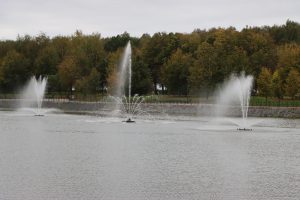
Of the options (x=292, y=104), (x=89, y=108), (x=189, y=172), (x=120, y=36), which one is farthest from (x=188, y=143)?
(x=120, y=36)

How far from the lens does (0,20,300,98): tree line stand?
78.4m

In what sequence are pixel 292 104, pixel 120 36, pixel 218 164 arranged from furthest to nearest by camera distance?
1. pixel 120 36
2. pixel 292 104
3. pixel 218 164

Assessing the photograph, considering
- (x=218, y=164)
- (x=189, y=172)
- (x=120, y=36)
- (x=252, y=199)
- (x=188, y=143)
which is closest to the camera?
(x=252, y=199)

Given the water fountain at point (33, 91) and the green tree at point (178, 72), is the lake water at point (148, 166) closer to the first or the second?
the green tree at point (178, 72)

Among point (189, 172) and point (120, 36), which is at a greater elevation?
point (120, 36)

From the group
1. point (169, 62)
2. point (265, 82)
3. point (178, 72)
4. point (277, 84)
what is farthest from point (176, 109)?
point (169, 62)

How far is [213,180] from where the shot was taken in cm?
2230

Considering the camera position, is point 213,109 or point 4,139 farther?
point 213,109

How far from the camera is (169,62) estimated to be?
9188cm

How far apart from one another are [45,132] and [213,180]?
2207 centimetres

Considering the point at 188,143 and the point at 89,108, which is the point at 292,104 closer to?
the point at 89,108

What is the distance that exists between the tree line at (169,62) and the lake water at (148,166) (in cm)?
3736

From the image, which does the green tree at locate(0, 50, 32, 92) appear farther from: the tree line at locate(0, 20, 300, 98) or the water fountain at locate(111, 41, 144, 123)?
the water fountain at locate(111, 41, 144, 123)

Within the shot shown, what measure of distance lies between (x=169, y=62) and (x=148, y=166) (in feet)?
220
